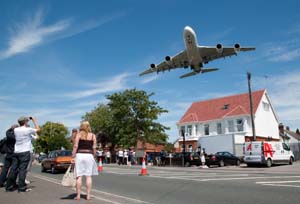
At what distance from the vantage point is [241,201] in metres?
8.70

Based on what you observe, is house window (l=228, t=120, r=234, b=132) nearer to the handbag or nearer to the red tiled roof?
the red tiled roof

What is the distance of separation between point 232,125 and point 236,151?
16862 mm

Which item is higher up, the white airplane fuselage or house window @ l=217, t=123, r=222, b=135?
the white airplane fuselage

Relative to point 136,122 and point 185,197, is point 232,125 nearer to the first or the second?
point 136,122

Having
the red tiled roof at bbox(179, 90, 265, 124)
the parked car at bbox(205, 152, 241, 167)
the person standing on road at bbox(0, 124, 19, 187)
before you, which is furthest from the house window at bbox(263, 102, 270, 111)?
the person standing on road at bbox(0, 124, 19, 187)

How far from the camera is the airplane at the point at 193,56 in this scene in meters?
29.2

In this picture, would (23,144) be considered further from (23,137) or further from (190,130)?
(190,130)

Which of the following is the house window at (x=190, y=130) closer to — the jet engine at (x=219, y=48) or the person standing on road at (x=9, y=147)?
the jet engine at (x=219, y=48)

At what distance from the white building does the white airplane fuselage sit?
77.0 feet

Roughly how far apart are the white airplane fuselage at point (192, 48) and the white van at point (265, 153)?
7.53 metres

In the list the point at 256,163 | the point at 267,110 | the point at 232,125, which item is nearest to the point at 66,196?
the point at 256,163

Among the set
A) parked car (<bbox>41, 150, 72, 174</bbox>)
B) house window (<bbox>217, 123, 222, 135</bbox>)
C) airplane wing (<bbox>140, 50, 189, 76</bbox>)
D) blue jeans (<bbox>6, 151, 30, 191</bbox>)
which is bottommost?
blue jeans (<bbox>6, 151, 30, 191</bbox>)

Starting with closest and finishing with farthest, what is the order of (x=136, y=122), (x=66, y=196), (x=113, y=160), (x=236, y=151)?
1. (x=66, y=196)
2. (x=236, y=151)
3. (x=113, y=160)
4. (x=136, y=122)

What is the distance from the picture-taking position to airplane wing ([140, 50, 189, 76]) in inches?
1253
